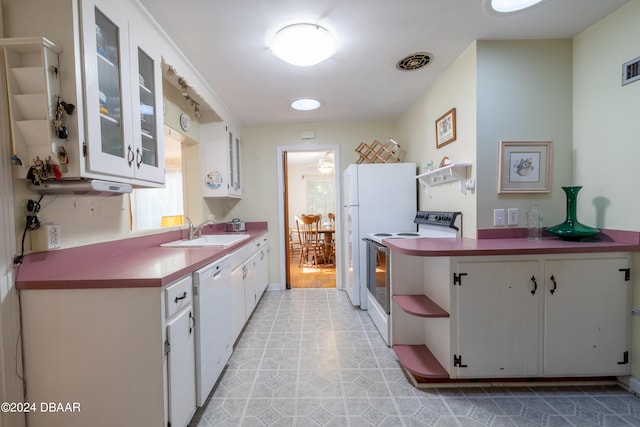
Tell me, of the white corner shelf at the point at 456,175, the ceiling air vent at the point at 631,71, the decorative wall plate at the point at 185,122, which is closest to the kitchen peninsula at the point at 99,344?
the decorative wall plate at the point at 185,122

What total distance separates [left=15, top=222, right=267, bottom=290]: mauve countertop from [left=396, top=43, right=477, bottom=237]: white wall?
1849 millimetres

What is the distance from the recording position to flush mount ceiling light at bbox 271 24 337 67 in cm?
162

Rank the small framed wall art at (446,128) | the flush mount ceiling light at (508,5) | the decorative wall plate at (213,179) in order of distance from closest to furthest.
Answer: the flush mount ceiling light at (508,5) → the small framed wall art at (446,128) → the decorative wall plate at (213,179)

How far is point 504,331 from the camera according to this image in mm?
1518

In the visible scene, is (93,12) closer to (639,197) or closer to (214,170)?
(214,170)

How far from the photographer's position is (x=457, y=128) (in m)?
2.09

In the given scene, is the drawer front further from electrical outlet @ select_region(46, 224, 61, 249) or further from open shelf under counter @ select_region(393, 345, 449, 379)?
open shelf under counter @ select_region(393, 345, 449, 379)

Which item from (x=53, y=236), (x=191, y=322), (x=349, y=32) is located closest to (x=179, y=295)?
(x=191, y=322)

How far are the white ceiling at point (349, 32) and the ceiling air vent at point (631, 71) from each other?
1.20 feet

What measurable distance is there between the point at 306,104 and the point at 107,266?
2308mm

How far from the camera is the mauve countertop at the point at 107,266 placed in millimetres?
1015

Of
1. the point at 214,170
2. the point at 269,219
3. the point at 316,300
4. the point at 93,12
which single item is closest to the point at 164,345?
the point at 93,12

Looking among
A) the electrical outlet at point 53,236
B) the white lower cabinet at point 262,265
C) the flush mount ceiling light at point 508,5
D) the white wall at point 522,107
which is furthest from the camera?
the white lower cabinet at point 262,265

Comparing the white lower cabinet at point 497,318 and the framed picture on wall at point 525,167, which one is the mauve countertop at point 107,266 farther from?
the framed picture on wall at point 525,167
